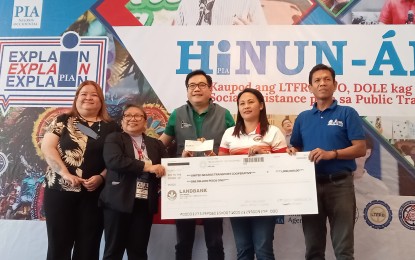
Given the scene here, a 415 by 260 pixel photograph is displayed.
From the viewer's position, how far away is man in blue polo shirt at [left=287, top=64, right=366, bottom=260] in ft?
7.26

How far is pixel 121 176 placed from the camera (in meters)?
2.36

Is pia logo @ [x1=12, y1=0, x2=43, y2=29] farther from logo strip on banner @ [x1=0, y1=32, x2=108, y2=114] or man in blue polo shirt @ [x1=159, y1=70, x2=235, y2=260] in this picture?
man in blue polo shirt @ [x1=159, y1=70, x2=235, y2=260]

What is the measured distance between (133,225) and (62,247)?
465 millimetres

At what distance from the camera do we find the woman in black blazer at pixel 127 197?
231cm

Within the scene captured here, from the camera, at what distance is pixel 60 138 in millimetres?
2471

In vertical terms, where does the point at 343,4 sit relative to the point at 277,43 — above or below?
above

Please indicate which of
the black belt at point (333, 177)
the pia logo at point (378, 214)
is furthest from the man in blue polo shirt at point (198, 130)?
the pia logo at point (378, 214)

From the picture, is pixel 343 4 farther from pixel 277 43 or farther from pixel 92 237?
pixel 92 237

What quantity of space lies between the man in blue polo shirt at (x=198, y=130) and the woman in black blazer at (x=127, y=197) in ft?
0.92

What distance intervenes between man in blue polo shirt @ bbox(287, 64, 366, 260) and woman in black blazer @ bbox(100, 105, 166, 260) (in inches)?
36.1

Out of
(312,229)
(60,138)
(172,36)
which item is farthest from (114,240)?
(172,36)

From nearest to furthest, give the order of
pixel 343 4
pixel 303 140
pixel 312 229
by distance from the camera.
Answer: pixel 312 229, pixel 303 140, pixel 343 4

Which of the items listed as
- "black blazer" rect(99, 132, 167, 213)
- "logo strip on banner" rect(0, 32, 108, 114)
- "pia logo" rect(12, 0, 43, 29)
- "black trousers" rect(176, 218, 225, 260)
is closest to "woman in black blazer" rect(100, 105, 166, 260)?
"black blazer" rect(99, 132, 167, 213)

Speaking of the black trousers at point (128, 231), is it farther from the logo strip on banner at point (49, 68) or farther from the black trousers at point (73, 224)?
the logo strip on banner at point (49, 68)
